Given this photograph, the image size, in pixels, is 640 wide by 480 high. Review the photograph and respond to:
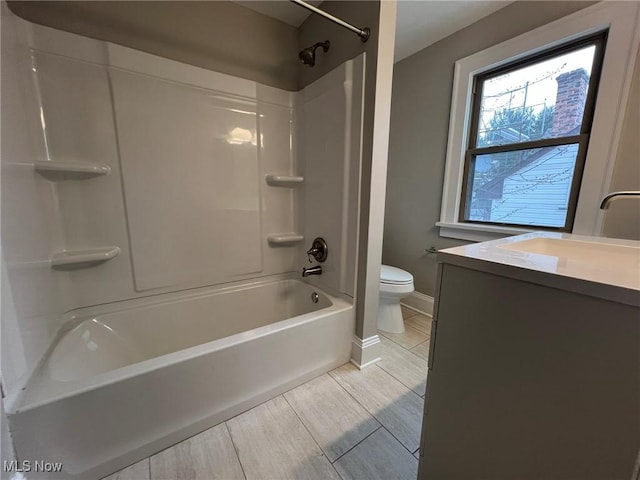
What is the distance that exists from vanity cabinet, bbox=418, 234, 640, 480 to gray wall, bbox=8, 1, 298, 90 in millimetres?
1772

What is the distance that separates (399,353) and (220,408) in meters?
1.12

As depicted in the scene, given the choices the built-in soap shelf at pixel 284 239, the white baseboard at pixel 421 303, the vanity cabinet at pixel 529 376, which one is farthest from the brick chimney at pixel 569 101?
the built-in soap shelf at pixel 284 239

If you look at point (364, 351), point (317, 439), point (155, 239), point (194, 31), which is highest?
point (194, 31)

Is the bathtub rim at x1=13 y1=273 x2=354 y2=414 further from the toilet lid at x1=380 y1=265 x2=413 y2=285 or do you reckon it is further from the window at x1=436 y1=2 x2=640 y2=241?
the window at x1=436 y1=2 x2=640 y2=241

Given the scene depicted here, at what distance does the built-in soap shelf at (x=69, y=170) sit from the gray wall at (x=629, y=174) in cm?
268

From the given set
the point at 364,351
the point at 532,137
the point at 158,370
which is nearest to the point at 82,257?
the point at 158,370

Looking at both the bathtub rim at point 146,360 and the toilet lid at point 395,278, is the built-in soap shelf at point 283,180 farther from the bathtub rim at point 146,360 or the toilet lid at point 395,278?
the toilet lid at point 395,278

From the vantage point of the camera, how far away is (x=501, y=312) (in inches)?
21.9

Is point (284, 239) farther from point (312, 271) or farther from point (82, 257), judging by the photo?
point (82, 257)

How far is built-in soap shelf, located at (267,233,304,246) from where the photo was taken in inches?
72.1

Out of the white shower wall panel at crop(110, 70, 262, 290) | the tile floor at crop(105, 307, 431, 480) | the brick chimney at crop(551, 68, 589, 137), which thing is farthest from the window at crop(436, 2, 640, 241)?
the white shower wall panel at crop(110, 70, 262, 290)

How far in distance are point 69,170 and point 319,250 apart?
136 cm

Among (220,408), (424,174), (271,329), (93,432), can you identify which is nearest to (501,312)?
(271,329)

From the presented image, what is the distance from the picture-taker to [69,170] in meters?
1.16
